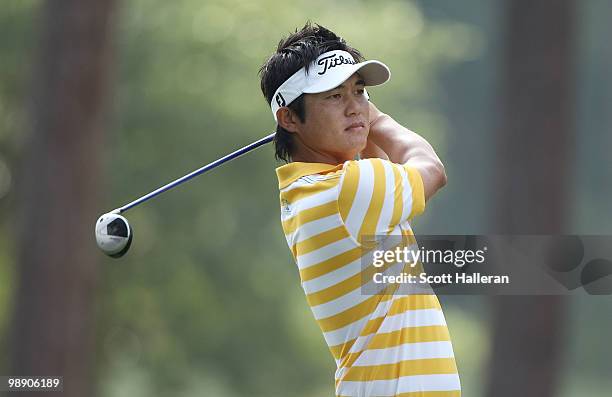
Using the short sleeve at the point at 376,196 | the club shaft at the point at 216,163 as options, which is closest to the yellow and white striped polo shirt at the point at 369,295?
the short sleeve at the point at 376,196

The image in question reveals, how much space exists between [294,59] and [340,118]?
15 cm

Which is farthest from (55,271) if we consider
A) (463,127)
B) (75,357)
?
(463,127)

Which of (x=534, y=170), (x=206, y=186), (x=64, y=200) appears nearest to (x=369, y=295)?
(x=64, y=200)

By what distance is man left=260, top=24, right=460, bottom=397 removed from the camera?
7.86 feet

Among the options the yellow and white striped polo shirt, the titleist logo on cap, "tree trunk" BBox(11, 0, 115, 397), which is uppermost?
"tree trunk" BBox(11, 0, 115, 397)

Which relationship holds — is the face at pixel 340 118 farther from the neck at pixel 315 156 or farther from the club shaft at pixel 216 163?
the club shaft at pixel 216 163

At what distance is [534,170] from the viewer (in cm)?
721

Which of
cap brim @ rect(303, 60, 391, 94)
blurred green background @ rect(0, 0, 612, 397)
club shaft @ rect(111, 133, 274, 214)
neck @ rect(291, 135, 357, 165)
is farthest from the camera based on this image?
blurred green background @ rect(0, 0, 612, 397)

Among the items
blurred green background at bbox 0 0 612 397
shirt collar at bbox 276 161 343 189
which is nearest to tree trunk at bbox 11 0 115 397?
blurred green background at bbox 0 0 612 397

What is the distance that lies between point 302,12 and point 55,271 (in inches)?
150

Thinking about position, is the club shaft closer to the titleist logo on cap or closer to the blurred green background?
the titleist logo on cap

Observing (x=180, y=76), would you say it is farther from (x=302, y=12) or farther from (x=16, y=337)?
(x=16, y=337)

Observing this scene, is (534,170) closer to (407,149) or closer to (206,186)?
(206,186)

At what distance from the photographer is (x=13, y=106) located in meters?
9.78
